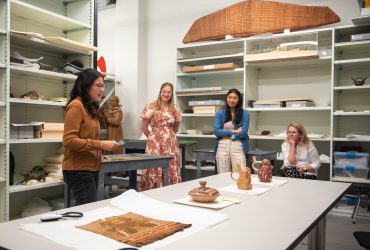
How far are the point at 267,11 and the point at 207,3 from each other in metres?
1.21

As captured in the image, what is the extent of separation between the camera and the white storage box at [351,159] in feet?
11.9

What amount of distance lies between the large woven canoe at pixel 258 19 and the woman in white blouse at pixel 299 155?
1.44 metres

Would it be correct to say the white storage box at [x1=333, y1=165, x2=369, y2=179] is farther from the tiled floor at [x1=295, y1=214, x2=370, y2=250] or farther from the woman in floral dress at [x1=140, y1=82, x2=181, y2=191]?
the woman in floral dress at [x1=140, y1=82, x2=181, y2=191]

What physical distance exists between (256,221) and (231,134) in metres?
2.47

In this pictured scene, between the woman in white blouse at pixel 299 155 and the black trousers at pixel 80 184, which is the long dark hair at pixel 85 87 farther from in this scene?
the woman in white blouse at pixel 299 155

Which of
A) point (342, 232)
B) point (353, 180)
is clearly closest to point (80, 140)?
point (342, 232)

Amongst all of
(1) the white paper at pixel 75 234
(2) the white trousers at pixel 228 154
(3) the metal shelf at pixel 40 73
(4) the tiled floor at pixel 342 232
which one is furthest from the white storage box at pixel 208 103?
(1) the white paper at pixel 75 234

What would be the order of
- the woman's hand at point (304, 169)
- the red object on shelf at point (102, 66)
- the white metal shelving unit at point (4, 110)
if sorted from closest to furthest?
the white metal shelving unit at point (4, 110), the woman's hand at point (304, 169), the red object on shelf at point (102, 66)

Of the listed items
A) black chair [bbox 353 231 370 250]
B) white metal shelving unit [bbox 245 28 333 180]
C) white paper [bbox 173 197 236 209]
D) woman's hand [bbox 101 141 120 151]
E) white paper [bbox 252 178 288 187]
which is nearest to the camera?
white paper [bbox 173 197 236 209]

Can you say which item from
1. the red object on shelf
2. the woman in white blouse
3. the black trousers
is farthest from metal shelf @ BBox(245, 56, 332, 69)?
the black trousers

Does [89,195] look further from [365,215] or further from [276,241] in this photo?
[365,215]

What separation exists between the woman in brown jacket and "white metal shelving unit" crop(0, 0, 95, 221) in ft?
3.45

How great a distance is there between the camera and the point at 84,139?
2.14m

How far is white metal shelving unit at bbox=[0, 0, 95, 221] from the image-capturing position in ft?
9.52
